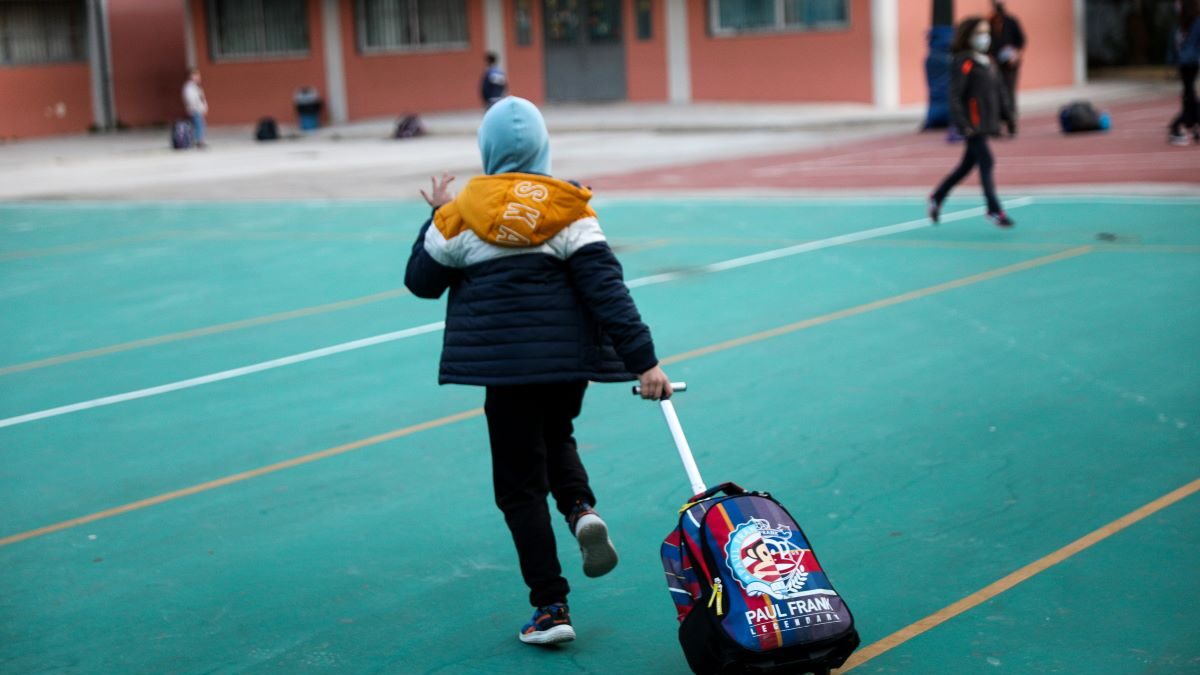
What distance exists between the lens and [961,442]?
695 cm

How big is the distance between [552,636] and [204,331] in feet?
23.5

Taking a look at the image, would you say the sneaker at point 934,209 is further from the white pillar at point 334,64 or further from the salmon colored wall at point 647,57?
the white pillar at point 334,64

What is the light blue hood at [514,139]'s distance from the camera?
4668mm

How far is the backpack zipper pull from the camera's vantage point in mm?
4027

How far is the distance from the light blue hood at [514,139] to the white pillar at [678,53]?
101ft

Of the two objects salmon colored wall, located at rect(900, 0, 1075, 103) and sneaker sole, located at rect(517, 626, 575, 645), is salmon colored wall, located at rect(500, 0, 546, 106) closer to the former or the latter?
salmon colored wall, located at rect(900, 0, 1075, 103)

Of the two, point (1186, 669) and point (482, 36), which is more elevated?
point (482, 36)

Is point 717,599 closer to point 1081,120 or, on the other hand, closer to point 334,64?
point 1081,120

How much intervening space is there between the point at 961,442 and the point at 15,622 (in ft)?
13.8

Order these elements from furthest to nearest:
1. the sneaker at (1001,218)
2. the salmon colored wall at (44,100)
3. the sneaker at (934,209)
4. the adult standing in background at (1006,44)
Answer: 1. the salmon colored wall at (44,100)
2. the adult standing in background at (1006,44)
3. the sneaker at (934,209)
4. the sneaker at (1001,218)

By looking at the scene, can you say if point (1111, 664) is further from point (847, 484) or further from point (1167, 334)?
point (1167, 334)

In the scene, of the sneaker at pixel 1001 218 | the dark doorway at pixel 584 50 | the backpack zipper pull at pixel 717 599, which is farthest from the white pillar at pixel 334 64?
the backpack zipper pull at pixel 717 599

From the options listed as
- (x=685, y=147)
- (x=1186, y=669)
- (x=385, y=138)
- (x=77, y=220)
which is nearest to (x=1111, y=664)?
(x=1186, y=669)

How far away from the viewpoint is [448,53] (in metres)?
38.6
